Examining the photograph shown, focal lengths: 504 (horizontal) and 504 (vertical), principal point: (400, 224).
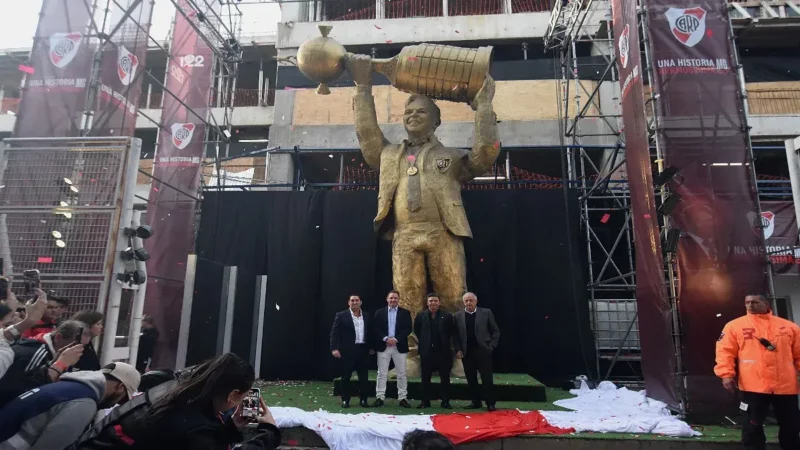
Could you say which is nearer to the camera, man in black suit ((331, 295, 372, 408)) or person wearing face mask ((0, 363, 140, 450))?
person wearing face mask ((0, 363, 140, 450))

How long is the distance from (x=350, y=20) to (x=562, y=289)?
29.9 feet

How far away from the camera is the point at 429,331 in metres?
4.98

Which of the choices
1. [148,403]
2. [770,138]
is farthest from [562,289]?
[770,138]

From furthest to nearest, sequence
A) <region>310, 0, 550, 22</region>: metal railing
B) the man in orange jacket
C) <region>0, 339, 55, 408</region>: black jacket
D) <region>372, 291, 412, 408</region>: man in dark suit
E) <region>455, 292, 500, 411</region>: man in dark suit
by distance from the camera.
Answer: <region>310, 0, 550, 22</region>: metal railing
<region>372, 291, 412, 408</region>: man in dark suit
<region>455, 292, 500, 411</region>: man in dark suit
the man in orange jacket
<region>0, 339, 55, 408</region>: black jacket

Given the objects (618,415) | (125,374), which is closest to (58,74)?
(125,374)

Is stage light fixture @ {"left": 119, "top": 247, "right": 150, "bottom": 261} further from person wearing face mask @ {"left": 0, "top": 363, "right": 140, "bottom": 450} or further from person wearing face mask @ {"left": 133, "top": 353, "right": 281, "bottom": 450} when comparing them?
person wearing face mask @ {"left": 133, "top": 353, "right": 281, "bottom": 450}

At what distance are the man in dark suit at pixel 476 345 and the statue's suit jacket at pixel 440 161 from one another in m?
1.06

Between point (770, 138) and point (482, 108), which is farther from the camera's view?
point (770, 138)

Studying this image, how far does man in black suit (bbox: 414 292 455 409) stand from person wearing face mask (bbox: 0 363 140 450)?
340 cm

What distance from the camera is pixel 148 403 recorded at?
1566mm

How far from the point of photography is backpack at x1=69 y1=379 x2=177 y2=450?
1.51m

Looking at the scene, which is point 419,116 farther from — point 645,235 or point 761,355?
point 761,355

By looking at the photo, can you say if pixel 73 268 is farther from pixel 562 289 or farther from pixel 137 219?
pixel 562 289

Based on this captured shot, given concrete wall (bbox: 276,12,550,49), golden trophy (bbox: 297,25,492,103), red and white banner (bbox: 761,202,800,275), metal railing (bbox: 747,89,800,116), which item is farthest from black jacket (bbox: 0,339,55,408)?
metal railing (bbox: 747,89,800,116)
